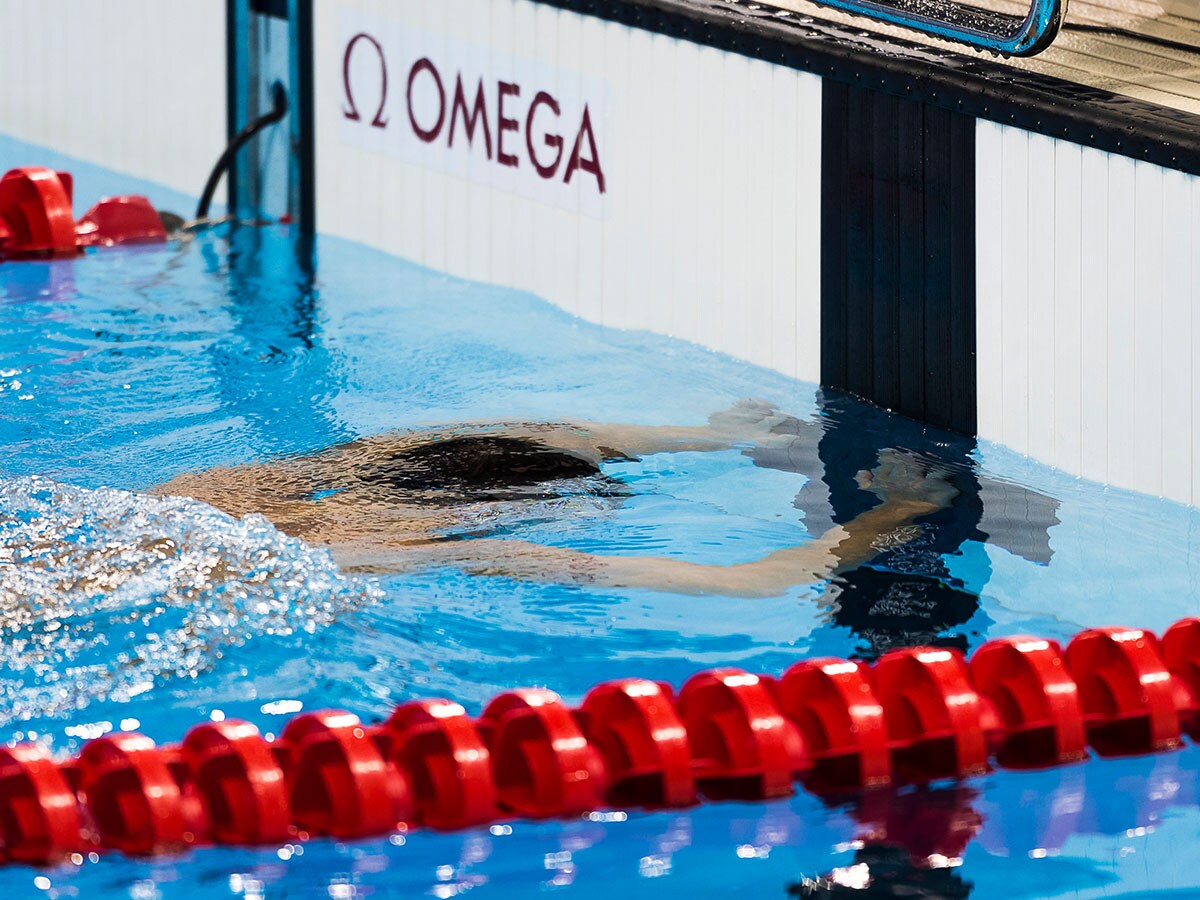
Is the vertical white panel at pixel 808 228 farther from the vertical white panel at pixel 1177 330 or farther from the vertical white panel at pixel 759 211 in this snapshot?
the vertical white panel at pixel 1177 330

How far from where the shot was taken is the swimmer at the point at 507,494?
14.5 ft

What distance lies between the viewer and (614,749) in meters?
3.38

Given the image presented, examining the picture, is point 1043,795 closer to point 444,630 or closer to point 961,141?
point 444,630

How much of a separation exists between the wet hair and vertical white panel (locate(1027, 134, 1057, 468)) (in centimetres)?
115

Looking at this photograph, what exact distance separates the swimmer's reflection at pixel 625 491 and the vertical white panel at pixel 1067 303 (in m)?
0.27

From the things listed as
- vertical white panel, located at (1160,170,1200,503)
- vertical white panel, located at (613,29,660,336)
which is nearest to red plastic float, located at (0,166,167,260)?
vertical white panel, located at (613,29,660,336)

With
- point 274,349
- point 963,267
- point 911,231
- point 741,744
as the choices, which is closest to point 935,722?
point 741,744

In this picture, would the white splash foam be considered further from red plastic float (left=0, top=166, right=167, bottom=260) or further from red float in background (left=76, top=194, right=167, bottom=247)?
red float in background (left=76, top=194, right=167, bottom=247)

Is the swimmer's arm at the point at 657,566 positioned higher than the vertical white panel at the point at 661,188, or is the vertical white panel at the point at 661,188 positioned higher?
the vertical white panel at the point at 661,188

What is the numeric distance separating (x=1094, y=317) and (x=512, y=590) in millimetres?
1781

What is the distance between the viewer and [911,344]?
573 cm

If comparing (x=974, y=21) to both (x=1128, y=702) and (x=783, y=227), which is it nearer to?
(x=783, y=227)

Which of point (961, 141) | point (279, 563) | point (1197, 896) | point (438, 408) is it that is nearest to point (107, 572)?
point (279, 563)

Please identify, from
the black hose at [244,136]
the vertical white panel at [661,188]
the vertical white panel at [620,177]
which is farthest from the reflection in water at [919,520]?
the black hose at [244,136]
